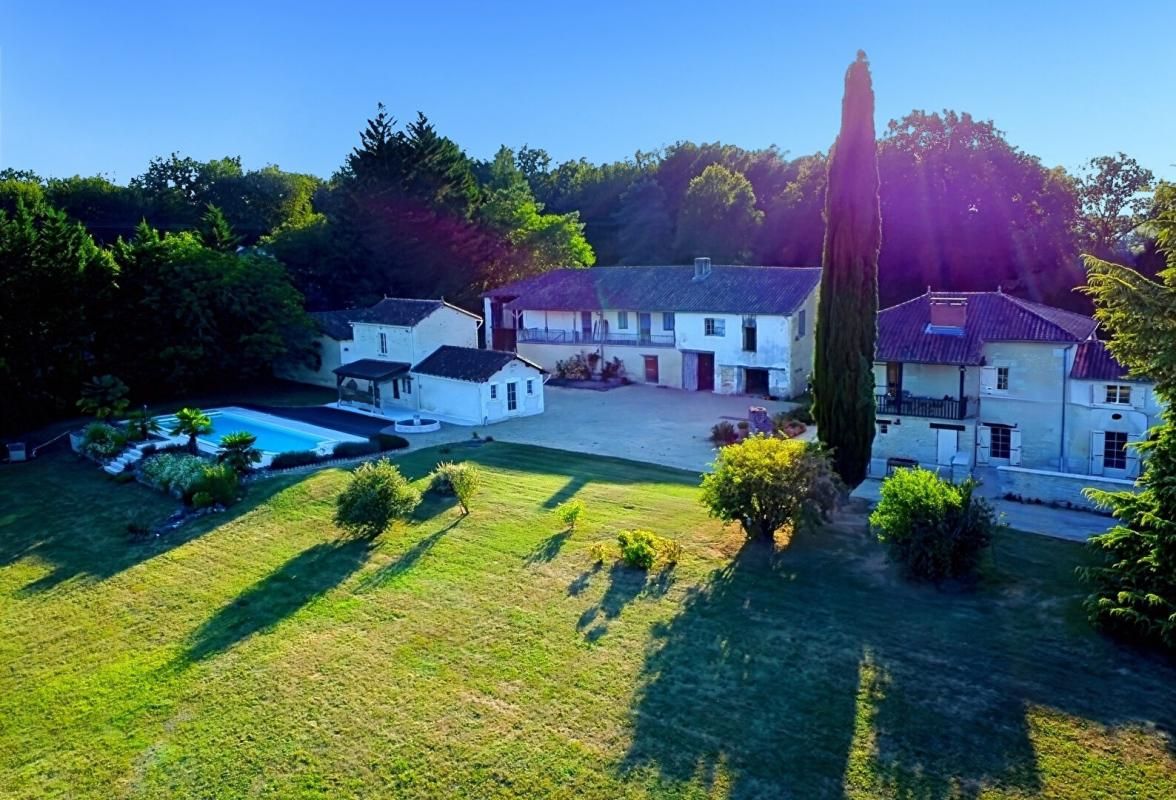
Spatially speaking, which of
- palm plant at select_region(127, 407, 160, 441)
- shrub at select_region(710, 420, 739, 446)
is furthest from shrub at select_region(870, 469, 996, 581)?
palm plant at select_region(127, 407, 160, 441)

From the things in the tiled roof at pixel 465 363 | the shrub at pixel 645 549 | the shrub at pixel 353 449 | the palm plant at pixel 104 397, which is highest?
the tiled roof at pixel 465 363

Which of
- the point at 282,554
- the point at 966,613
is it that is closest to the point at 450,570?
the point at 282,554

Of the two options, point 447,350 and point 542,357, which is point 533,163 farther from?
point 447,350

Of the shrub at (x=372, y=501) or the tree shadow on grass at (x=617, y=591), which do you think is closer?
the tree shadow on grass at (x=617, y=591)

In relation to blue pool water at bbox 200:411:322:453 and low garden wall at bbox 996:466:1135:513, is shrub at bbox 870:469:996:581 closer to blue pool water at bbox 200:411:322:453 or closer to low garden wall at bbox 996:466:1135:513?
low garden wall at bbox 996:466:1135:513

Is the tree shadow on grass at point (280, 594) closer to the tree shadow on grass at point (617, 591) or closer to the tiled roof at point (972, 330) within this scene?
the tree shadow on grass at point (617, 591)

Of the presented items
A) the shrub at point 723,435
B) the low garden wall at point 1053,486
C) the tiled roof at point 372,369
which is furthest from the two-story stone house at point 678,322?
the low garden wall at point 1053,486
